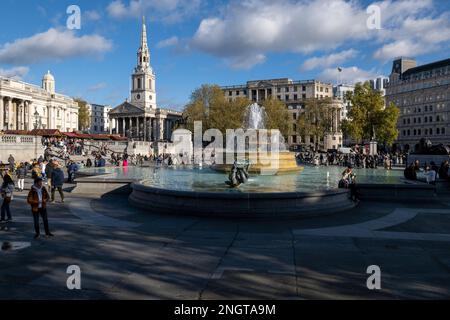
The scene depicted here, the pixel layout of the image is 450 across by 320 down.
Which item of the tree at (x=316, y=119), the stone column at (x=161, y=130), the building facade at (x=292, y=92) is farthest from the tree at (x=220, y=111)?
the stone column at (x=161, y=130)

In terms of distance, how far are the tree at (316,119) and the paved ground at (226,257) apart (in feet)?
268

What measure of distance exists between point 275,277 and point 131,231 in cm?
531

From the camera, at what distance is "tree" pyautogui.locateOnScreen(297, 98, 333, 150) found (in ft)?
309

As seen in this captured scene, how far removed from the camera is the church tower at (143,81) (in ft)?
481

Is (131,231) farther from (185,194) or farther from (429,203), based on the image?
(429,203)

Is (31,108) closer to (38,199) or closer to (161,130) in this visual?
(161,130)

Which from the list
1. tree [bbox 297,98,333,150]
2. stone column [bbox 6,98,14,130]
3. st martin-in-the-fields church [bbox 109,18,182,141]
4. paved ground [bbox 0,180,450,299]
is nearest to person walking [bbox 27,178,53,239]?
paved ground [bbox 0,180,450,299]

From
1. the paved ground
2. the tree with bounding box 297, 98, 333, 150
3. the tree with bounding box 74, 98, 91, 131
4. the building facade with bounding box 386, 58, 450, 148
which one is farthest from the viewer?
the tree with bounding box 74, 98, 91, 131

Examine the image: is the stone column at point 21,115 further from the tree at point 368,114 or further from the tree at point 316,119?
the tree at point 368,114

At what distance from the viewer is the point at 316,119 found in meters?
97.1

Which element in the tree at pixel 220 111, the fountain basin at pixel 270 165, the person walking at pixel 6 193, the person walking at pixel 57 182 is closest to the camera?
the person walking at pixel 6 193

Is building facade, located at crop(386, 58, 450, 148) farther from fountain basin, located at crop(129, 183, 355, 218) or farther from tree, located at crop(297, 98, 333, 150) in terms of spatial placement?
fountain basin, located at crop(129, 183, 355, 218)
